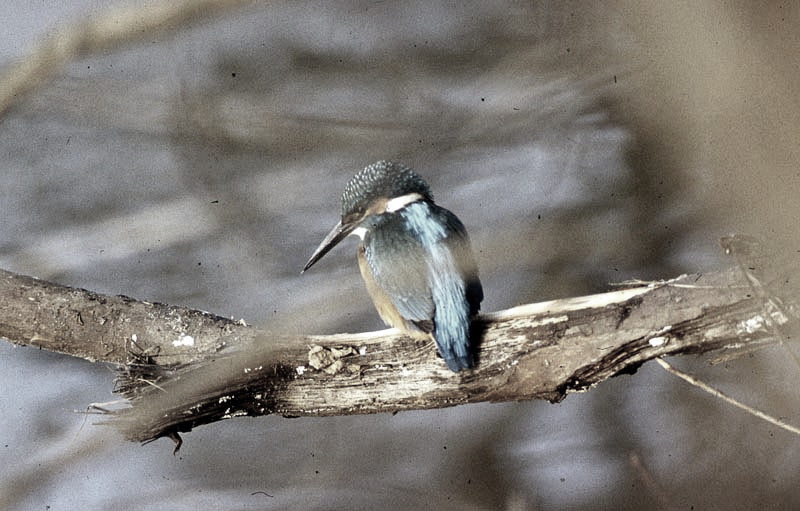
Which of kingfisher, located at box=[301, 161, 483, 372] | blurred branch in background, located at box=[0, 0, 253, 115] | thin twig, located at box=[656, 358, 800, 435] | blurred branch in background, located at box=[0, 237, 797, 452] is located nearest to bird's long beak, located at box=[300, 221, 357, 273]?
kingfisher, located at box=[301, 161, 483, 372]

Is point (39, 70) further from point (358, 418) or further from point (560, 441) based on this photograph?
point (560, 441)

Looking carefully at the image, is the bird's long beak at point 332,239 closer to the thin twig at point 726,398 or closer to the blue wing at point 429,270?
the blue wing at point 429,270

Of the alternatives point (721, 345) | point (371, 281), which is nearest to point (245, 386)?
point (371, 281)

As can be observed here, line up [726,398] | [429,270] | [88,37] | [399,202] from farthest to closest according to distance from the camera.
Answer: [399,202]
[429,270]
[88,37]
[726,398]

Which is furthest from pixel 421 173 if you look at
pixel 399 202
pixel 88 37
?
pixel 88 37

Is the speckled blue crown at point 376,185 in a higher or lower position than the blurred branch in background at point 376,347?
higher

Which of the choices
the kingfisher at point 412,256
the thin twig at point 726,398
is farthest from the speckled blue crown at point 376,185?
the thin twig at point 726,398

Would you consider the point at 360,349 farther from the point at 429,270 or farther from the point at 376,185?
the point at 376,185
